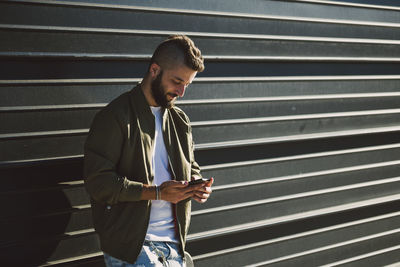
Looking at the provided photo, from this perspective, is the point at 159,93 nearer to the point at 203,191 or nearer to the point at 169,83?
the point at 169,83

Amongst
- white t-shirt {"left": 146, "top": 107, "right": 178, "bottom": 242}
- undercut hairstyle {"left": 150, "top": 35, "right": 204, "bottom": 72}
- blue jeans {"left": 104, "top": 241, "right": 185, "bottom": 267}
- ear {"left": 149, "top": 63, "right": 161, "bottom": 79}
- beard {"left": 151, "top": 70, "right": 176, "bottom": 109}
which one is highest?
undercut hairstyle {"left": 150, "top": 35, "right": 204, "bottom": 72}

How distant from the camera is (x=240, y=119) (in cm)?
407

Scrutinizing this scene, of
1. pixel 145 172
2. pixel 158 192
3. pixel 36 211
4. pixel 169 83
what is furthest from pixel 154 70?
pixel 36 211

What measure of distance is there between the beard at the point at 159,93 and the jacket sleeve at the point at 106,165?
12.1 inches

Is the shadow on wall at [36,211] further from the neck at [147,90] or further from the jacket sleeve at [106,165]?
the neck at [147,90]

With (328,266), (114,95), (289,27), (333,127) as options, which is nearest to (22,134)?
(114,95)

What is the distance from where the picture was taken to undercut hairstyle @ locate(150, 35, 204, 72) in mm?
2893

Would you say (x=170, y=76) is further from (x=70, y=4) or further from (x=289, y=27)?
(x=289, y=27)

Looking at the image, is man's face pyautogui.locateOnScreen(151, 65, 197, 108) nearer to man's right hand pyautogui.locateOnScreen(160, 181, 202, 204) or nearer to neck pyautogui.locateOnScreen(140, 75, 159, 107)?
neck pyautogui.locateOnScreen(140, 75, 159, 107)

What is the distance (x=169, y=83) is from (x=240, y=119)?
127 cm

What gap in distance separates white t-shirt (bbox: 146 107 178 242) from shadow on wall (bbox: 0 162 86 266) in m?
0.64

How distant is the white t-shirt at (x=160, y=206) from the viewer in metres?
2.92

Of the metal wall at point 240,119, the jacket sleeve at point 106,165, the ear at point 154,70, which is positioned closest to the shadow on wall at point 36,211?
the metal wall at point 240,119

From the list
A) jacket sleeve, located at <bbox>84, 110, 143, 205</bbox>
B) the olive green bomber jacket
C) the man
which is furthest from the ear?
jacket sleeve, located at <bbox>84, 110, 143, 205</bbox>
